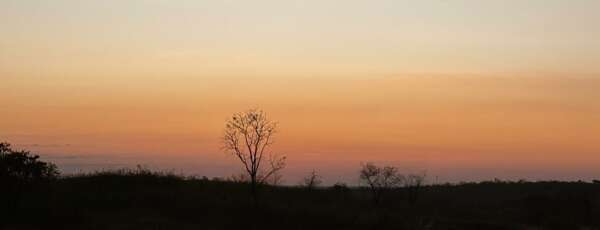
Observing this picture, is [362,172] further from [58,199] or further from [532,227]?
[58,199]

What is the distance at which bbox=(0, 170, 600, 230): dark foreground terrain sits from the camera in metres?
30.1

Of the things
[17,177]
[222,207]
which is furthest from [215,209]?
[17,177]

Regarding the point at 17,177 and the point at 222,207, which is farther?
the point at 222,207

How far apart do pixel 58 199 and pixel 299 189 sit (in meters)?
15.3

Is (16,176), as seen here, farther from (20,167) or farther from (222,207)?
(222,207)

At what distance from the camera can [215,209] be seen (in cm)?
3425

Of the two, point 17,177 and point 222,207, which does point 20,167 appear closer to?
point 17,177

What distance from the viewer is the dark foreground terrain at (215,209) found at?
98.8 feet

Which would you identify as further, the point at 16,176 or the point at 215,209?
the point at 215,209

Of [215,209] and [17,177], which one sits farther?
[215,209]

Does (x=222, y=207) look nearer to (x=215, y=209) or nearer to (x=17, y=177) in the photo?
(x=215, y=209)

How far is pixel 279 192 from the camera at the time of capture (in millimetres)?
43219

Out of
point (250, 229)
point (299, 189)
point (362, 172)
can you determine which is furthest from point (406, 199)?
point (250, 229)

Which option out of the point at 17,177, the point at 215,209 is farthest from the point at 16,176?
the point at 215,209
